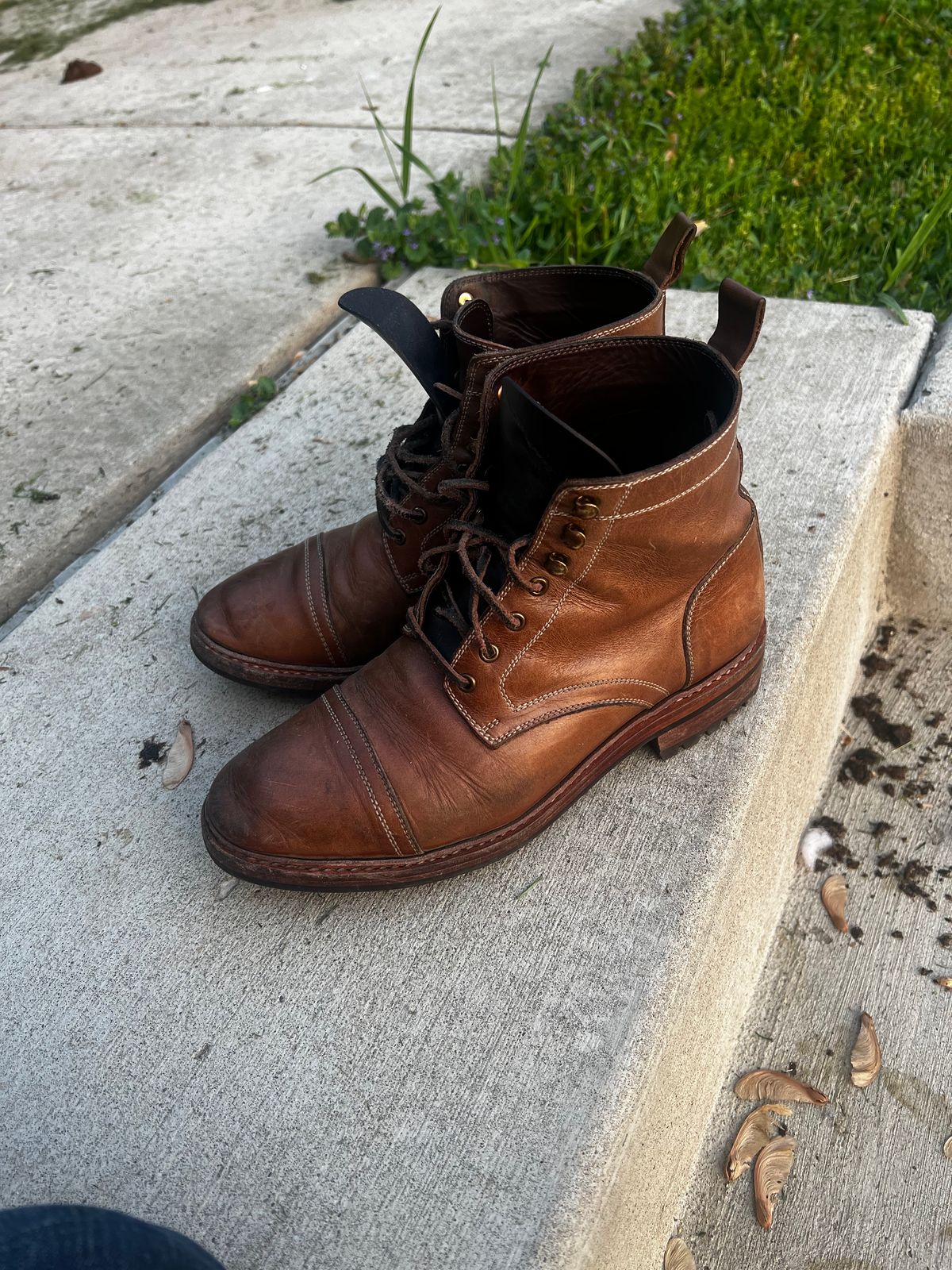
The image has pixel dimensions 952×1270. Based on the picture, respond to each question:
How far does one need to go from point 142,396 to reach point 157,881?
1458 mm

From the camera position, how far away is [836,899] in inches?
73.4

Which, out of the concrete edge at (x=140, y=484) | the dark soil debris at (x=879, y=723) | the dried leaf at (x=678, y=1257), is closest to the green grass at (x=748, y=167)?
the concrete edge at (x=140, y=484)

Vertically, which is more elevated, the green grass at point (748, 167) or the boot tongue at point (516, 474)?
the boot tongue at point (516, 474)

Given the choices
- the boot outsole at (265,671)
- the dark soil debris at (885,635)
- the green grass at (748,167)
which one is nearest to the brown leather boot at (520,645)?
the boot outsole at (265,671)

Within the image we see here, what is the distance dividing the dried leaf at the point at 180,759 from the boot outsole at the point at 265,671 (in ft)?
0.39

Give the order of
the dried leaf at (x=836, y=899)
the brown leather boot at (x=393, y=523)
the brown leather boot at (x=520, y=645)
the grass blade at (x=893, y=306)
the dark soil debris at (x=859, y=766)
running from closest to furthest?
the brown leather boot at (x=520, y=645)
the brown leather boot at (x=393, y=523)
the dried leaf at (x=836, y=899)
the dark soil debris at (x=859, y=766)
the grass blade at (x=893, y=306)

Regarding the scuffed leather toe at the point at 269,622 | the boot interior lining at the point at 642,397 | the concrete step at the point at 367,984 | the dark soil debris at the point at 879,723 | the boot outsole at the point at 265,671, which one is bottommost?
the dark soil debris at the point at 879,723

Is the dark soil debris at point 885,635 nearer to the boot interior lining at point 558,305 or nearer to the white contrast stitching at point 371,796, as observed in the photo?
the boot interior lining at point 558,305

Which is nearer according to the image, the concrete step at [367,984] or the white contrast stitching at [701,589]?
the concrete step at [367,984]

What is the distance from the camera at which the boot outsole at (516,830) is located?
1372mm

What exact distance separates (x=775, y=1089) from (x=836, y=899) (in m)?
0.38

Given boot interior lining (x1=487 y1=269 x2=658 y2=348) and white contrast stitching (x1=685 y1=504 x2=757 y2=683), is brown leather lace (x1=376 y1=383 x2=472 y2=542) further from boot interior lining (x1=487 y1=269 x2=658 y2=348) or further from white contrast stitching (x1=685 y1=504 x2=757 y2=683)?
white contrast stitching (x1=685 y1=504 x2=757 y2=683)

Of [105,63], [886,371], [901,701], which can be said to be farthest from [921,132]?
[105,63]

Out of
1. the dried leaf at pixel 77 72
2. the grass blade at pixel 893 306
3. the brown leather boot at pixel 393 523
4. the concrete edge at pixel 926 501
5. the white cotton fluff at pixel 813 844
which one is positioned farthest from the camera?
the dried leaf at pixel 77 72
